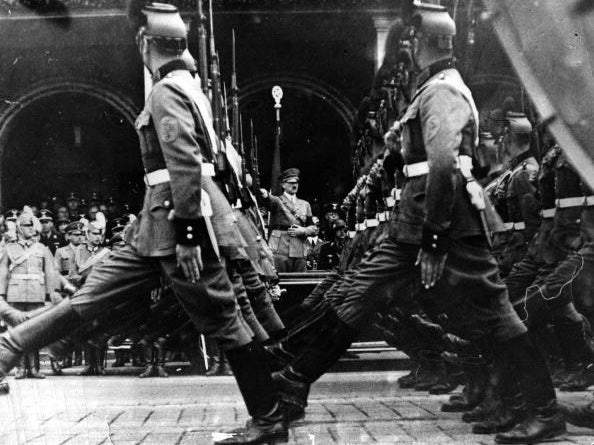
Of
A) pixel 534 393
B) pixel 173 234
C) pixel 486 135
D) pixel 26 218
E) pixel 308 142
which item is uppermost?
pixel 308 142

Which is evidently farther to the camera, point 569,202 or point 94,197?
point 94,197

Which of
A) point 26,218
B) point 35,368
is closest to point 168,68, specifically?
point 35,368

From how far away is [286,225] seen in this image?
371 inches

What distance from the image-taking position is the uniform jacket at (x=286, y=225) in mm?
9383

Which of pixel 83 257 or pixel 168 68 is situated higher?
pixel 168 68

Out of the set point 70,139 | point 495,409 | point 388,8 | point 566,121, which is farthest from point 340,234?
point 566,121

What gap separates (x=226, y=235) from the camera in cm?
348

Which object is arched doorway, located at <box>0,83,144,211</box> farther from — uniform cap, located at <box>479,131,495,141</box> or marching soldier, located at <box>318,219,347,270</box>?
uniform cap, located at <box>479,131,495,141</box>

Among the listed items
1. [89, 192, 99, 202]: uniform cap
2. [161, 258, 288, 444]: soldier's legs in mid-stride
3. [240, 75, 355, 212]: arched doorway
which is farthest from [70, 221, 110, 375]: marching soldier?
[240, 75, 355, 212]: arched doorway

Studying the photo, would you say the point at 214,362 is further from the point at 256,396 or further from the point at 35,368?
the point at 256,396

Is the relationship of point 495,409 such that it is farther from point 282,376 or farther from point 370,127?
point 370,127

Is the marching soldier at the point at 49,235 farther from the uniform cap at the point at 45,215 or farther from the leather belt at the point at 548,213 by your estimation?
the leather belt at the point at 548,213

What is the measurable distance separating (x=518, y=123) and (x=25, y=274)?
5156 mm

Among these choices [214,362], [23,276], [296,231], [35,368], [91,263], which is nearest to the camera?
Answer: [214,362]
